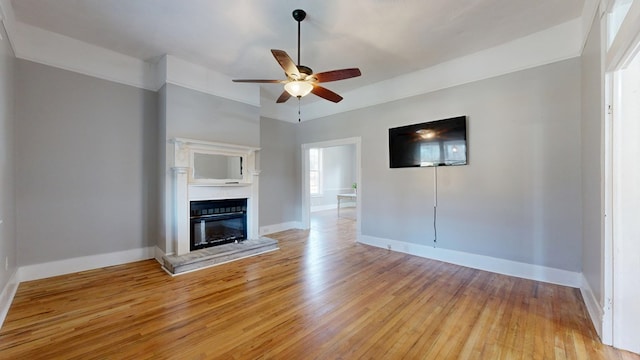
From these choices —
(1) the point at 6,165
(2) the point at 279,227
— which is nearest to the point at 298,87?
(1) the point at 6,165

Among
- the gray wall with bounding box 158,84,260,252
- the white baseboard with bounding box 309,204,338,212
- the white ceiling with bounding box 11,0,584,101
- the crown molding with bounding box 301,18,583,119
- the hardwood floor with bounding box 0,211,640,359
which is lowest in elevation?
the hardwood floor with bounding box 0,211,640,359

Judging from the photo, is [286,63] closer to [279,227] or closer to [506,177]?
[506,177]

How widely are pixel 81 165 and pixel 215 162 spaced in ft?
5.56

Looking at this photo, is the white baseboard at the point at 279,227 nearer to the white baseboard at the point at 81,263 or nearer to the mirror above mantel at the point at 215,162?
the mirror above mantel at the point at 215,162

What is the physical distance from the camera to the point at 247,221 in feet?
15.3

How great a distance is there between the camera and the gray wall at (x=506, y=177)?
119 inches

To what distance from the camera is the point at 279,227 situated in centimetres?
611

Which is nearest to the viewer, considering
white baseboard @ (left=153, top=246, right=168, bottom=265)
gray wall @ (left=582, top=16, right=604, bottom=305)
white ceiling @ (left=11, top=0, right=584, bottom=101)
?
gray wall @ (left=582, top=16, right=604, bottom=305)

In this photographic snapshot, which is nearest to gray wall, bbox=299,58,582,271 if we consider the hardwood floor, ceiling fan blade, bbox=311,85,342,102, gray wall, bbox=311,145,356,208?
the hardwood floor

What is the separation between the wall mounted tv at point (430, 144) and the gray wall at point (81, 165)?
3960 mm

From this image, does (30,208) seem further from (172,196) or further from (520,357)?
(520,357)

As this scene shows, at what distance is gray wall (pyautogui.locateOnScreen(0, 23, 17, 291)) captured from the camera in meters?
2.47

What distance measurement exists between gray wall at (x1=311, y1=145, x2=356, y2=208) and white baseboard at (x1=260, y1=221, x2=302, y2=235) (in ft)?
12.1

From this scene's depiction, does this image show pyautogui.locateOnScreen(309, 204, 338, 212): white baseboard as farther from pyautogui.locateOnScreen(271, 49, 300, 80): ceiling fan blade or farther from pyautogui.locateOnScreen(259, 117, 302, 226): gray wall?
pyautogui.locateOnScreen(271, 49, 300, 80): ceiling fan blade
